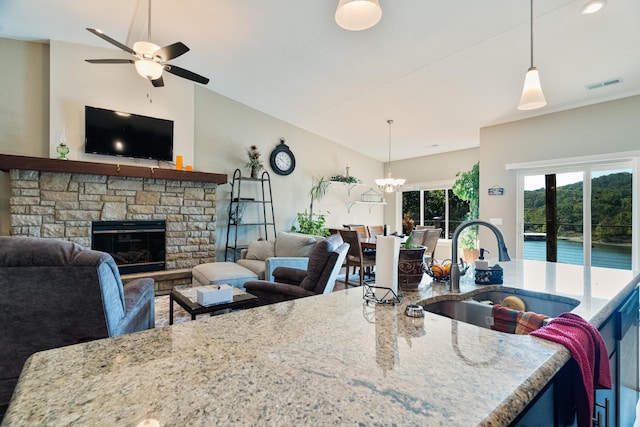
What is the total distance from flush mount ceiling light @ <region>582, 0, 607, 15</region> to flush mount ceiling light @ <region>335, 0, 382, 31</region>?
7.07ft

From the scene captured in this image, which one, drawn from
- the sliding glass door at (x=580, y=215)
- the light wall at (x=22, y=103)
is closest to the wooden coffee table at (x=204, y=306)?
the light wall at (x=22, y=103)

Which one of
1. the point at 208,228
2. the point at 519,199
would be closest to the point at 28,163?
the point at 208,228

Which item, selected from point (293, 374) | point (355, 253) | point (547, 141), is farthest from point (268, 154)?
point (293, 374)

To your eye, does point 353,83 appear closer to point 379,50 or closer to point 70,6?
point 379,50

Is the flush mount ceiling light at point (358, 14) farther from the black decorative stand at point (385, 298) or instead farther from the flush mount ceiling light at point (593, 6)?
the flush mount ceiling light at point (593, 6)

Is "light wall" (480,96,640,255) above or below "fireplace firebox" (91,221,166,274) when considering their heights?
above

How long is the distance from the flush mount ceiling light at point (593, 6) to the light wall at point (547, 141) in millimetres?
1902

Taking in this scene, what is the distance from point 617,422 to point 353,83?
404 centimetres

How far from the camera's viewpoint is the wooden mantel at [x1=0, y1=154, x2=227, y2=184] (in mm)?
3629

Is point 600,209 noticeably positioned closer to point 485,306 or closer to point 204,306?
point 485,306

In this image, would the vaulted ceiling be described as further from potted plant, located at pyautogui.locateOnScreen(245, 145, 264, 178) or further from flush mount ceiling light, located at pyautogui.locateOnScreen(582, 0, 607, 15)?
potted plant, located at pyautogui.locateOnScreen(245, 145, 264, 178)

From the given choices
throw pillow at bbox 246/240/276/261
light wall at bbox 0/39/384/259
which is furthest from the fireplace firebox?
throw pillow at bbox 246/240/276/261

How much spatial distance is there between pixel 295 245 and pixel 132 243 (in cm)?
237

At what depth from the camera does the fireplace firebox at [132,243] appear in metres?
4.23
